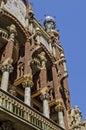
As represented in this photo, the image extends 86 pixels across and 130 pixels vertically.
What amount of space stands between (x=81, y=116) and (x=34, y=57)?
6.91 metres

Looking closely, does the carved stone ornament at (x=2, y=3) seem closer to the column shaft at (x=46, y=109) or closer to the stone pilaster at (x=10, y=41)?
the stone pilaster at (x=10, y=41)

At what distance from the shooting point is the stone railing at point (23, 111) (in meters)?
15.8

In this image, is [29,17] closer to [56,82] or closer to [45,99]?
[56,82]

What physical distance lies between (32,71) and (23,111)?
29.5ft

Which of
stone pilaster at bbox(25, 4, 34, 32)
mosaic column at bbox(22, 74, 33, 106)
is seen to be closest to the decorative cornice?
stone pilaster at bbox(25, 4, 34, 32)

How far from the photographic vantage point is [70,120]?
24.9 metres

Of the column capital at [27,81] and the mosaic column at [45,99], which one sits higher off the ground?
the column capital at [27,81]

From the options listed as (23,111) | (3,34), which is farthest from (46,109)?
(3,34)

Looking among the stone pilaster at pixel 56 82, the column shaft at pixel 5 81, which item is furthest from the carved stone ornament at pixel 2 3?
the stone pilaster at pixel 56 82

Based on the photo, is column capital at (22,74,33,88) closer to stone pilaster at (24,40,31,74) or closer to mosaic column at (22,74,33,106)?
mosaic column at (22,74,33,106)

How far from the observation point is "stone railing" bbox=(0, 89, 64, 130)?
15839mm

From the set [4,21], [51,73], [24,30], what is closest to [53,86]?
[51,73]

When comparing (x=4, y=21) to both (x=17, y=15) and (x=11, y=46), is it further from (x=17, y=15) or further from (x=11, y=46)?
(x=11, y=46)

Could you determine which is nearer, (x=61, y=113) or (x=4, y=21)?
(x=61, y=113)
